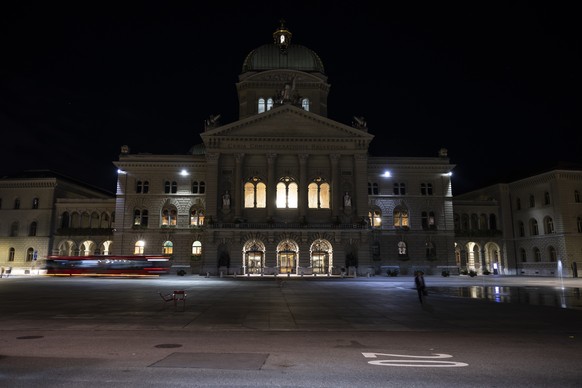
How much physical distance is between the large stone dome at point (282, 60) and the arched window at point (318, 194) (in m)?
21.3

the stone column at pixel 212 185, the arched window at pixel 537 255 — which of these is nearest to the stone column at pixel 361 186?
the stone column at pixel 212 185

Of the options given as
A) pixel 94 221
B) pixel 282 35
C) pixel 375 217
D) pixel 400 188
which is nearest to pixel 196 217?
pixel 94 221

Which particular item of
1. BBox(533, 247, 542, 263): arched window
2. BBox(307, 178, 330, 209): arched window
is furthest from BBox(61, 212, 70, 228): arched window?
BBox(533, 247, 542, 263): arched window

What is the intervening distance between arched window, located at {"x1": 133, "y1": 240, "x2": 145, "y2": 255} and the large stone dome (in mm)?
32157

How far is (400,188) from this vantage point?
71.9 meters

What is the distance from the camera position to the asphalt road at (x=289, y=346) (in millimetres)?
9617

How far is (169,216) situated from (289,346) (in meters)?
59.2

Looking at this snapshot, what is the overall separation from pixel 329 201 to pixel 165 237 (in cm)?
2443

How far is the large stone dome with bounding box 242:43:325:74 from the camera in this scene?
253 ft

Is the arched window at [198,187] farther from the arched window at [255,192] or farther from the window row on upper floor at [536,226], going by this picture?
the window row on upper floor at [536,226]

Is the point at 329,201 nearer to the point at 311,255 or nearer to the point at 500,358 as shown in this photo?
the point at 311,255

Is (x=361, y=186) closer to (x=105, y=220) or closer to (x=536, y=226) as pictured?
(x=536, y=226)

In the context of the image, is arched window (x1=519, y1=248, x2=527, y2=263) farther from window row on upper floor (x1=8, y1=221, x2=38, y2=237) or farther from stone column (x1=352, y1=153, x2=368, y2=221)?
window row on upper floor (x1=8, y1=221, x2=38, y2=237)

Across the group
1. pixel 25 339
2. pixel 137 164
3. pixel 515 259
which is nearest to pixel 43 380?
pixel 25 339
